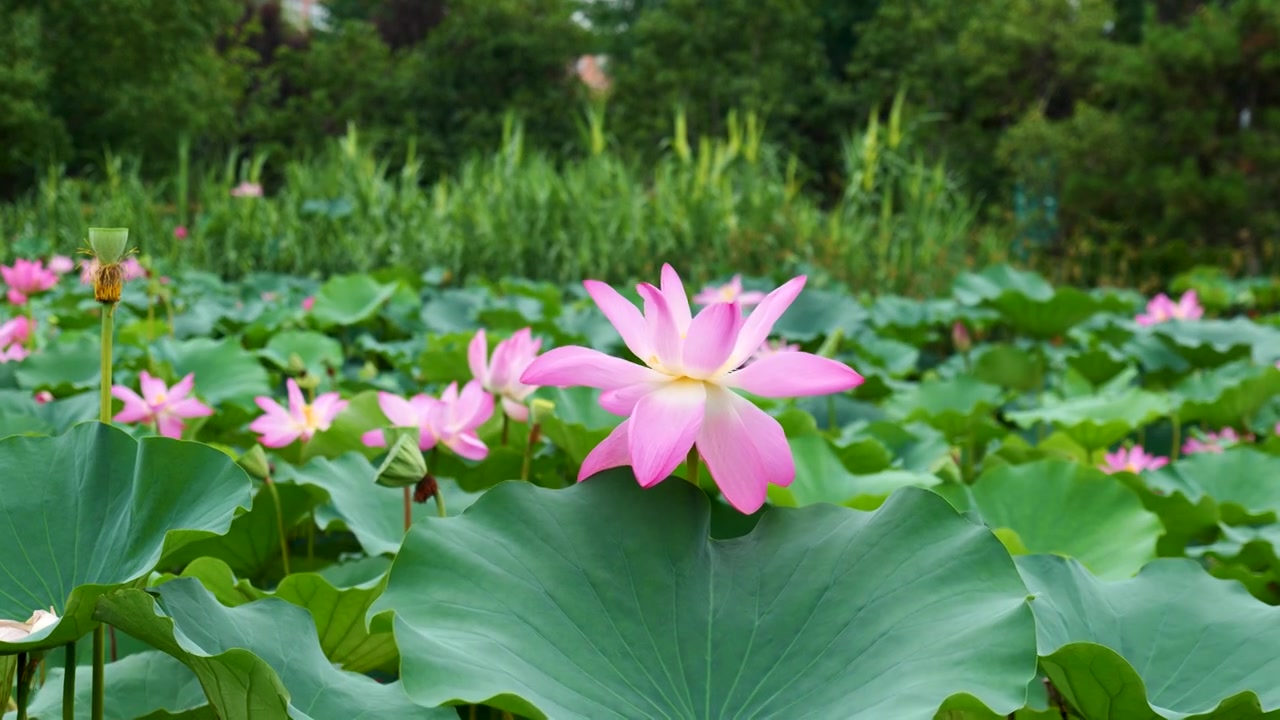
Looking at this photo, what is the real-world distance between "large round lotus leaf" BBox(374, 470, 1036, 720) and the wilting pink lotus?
1.17 m

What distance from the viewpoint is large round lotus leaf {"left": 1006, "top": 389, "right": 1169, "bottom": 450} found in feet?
4.41

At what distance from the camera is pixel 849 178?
206 inches

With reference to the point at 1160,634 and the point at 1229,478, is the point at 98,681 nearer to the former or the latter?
the point at 1160,634

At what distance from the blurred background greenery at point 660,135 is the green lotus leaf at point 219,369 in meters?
2.78

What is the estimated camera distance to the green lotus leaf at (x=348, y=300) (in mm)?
2283

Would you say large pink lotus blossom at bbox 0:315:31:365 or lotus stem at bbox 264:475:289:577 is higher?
lotus stem at bbox 264:475:289:577

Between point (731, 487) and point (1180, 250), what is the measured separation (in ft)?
29.0

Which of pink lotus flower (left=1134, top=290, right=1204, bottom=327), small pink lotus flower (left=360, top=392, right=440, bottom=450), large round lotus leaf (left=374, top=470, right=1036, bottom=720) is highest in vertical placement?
large round lotus leaf (left=374, top=470, right=1036, bottom=720)

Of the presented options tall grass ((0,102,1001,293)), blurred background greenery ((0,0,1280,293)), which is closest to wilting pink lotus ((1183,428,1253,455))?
blurred background greenery ((0,0,1280,293))

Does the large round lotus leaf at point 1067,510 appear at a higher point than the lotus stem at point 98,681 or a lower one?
lower

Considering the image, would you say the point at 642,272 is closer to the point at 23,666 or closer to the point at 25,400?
the point at 25,400

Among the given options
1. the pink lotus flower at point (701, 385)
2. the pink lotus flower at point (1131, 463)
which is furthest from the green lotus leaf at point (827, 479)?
the pink lotus flower at point (1131, 463)

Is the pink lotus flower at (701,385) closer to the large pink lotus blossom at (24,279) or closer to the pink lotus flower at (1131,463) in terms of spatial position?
the pink lotus flower at (1131,463)

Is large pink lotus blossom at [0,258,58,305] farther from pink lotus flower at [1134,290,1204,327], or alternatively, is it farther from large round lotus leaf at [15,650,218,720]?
pink lotus flower at [1134,290,1204,327]
